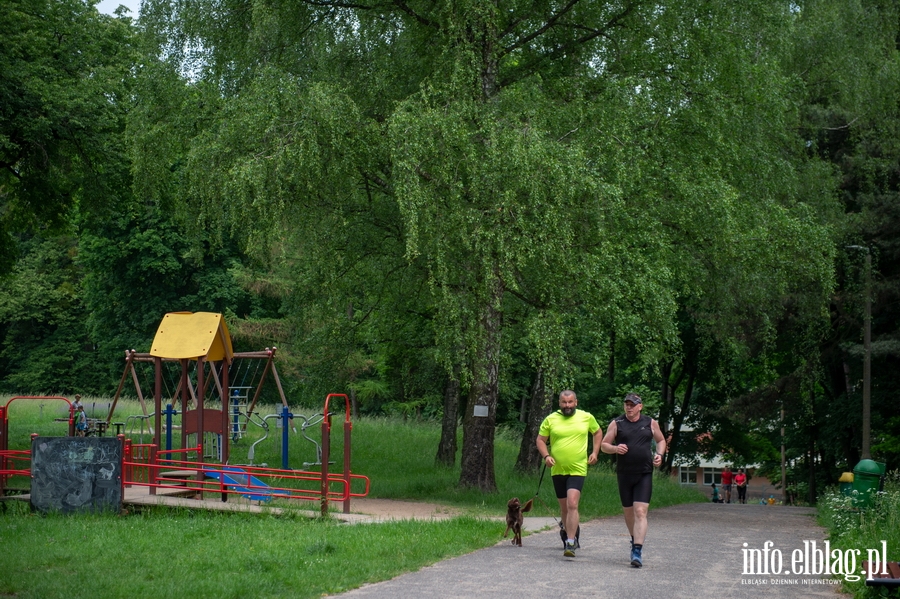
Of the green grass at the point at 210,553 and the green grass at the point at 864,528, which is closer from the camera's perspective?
the green grass at the point at 864,528

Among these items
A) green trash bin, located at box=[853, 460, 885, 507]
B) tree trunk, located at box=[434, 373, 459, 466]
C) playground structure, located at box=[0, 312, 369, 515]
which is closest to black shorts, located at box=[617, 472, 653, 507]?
playground structure, located at box=[0, 312, 369, 515]

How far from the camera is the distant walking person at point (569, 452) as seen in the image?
36.2 feet

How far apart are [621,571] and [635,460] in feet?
3.54

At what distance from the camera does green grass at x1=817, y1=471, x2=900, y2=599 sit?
29.4 ft

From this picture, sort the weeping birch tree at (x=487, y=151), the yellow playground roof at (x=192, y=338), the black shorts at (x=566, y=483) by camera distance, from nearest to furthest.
Answer: the black shorts at (x=566, y=483) → the weeping birch tree at (x=487, y=151) → the yellow playground roof at (x=192, y=338)

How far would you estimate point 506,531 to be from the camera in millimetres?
12125

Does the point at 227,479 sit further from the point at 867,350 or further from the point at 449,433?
the point at 867,350

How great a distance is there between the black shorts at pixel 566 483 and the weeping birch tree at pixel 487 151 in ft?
17.0

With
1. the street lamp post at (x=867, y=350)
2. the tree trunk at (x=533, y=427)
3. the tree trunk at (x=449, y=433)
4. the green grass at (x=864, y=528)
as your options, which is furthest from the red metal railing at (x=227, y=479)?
the street lamp post at (x=867, y=350)

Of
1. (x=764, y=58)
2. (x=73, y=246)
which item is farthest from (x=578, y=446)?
(x=73, y=246)

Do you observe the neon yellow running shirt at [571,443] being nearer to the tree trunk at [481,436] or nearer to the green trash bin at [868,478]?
the green trash bin at [868,478]

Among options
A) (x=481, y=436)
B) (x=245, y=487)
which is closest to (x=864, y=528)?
(x=245, y=487)

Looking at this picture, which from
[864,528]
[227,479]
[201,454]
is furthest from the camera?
[227,479]

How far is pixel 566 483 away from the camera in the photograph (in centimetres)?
A: 1108
